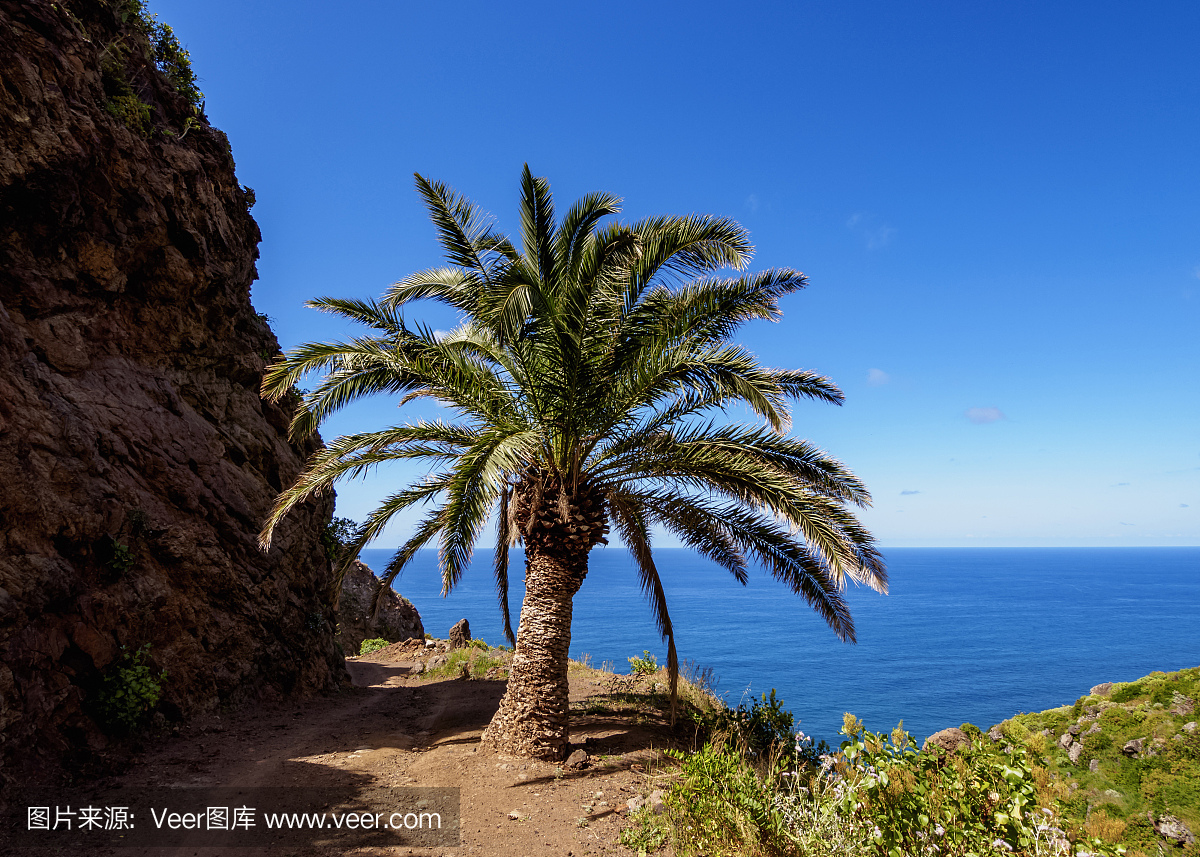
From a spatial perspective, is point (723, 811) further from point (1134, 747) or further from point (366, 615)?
point (366, 615)

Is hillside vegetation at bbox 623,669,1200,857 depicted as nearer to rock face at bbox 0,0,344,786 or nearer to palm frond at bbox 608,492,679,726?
palm frond at bbox 608,492,679,726

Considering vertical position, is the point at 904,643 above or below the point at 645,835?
below

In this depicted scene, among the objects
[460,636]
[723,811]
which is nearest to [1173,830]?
[723,811]

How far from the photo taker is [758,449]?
28.4 feet

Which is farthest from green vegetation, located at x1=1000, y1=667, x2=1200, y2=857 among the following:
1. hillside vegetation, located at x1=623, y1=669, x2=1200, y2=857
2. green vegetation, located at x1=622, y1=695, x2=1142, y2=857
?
green vegetation, located at x1=622, y1=695, x2=1142, y2=857

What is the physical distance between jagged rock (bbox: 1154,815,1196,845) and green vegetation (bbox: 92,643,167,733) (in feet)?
79.2

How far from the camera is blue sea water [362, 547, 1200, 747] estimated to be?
52.2 m

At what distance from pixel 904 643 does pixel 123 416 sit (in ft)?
292

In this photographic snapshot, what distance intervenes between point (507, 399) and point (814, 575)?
214 inches

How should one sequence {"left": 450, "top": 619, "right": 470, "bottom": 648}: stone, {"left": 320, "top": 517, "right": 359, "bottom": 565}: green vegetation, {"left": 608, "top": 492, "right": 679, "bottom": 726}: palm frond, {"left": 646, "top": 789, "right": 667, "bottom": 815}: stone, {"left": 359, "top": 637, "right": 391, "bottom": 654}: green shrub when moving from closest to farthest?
{"left": 646, "top": 789, "right": 667, "bottom": 815}: stone
{"left": 608, "top": 492, "right": 679, "bottom": 726}: palm frond
{"left": 320, "top": 517, "right": 359, "bottom": 565}: green vegetation
{"left": 450, "top": 619, "right": 470, "bottom": 648}: stone
{"left": 359, "top": 637, "right": 391, "bottom": 654}: green shrub

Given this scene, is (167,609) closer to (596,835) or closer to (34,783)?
(34,783)

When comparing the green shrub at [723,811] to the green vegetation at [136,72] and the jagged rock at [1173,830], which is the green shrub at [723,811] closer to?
the green vegetation at [136,72]

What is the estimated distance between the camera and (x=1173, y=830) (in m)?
16.0

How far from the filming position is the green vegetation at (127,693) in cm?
781
